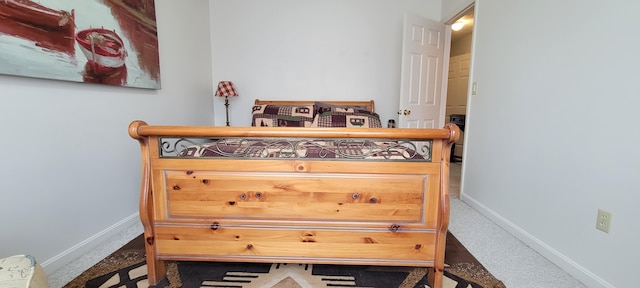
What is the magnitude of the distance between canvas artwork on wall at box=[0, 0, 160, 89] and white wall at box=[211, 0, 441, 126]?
1.11 meters

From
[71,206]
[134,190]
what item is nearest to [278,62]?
[134,190]

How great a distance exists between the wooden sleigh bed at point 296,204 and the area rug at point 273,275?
15 cm

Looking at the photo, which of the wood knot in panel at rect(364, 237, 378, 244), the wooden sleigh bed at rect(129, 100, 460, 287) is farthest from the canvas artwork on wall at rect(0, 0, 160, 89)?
the wood knot in panel at rect(364, 237, 378, 244)

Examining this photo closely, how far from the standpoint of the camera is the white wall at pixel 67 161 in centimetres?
128

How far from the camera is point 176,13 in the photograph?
2.53m

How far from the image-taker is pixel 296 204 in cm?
125

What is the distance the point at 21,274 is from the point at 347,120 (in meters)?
2.30

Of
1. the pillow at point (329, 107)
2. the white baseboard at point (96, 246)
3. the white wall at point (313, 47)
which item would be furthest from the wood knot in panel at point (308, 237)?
the white wall at point (313, 47)

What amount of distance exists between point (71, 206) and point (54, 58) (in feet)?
2.80

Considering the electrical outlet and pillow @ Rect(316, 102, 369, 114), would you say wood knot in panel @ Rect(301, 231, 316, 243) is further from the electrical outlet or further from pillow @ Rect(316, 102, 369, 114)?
pillow @ Rect(316, 102, 369, 114)

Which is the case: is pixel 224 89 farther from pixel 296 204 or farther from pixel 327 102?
pixel 296 204

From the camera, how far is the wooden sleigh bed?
122 cm

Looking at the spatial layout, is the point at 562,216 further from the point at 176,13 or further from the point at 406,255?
the point at 176,13

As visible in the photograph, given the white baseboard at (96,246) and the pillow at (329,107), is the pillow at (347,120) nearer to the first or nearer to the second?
the pillow at (329,107)
